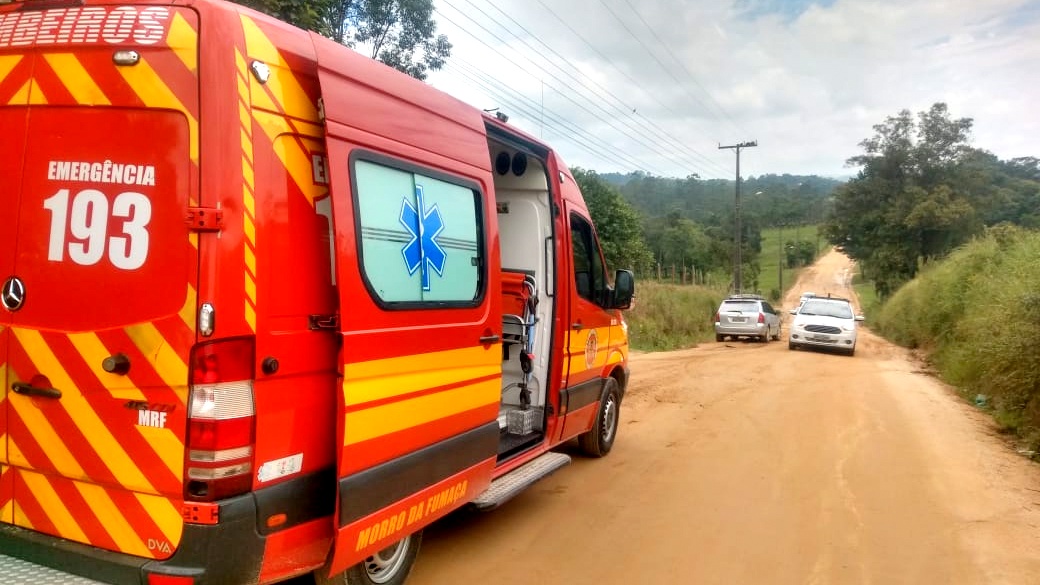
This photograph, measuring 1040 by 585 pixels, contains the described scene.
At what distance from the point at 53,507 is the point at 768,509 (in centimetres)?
464

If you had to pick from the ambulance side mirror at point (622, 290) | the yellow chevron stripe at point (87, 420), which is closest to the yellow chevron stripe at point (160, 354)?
the yellow chevron stripe at point (87, 420)

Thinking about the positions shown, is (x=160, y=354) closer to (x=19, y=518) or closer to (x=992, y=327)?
(x=19, y=518)

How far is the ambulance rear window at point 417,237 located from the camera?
3139 mm

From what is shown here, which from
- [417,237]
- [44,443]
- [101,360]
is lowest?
[44,443]

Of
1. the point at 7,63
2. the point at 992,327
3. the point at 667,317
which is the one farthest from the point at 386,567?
the point at 667,317

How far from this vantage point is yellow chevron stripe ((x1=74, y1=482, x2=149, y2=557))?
8.61ft

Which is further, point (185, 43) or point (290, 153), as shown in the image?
point (290, 153)

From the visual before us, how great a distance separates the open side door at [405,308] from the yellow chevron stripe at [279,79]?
11cm

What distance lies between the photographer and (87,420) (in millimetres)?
2666

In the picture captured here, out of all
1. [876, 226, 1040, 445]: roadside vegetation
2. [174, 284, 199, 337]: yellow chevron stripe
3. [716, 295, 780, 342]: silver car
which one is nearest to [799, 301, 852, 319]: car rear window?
[716, 295, 780, 342]: silver car

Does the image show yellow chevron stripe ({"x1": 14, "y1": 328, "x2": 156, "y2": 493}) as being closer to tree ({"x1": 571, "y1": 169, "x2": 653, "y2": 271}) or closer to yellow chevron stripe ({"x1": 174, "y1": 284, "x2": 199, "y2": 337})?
yellow chevron stripe ({"x1": 174, "y1": 284, "x2": 199, "y2": 337})

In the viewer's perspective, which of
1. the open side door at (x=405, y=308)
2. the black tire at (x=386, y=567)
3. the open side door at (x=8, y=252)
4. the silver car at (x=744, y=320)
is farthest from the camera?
the silver car at (x=744, y=320)

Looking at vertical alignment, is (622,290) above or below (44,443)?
above

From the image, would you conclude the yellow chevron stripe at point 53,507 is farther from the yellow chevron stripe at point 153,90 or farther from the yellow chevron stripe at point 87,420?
the yellow chevron stripe at point 153,90
